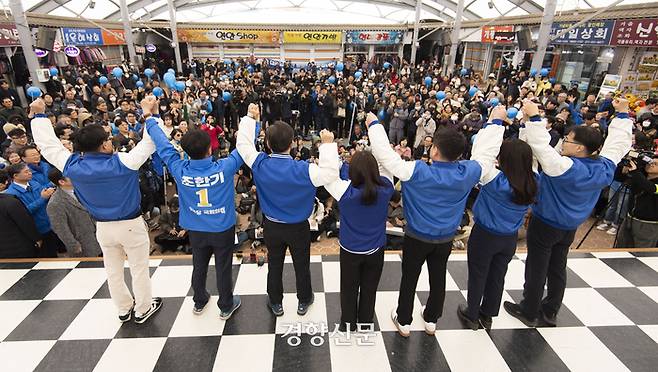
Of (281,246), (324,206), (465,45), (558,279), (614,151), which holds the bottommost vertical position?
(324,206)

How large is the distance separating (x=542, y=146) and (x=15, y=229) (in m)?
3.69

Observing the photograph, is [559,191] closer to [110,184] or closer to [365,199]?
[365,199]

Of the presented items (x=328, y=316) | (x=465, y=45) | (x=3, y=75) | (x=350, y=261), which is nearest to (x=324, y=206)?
(x=328, y=316)

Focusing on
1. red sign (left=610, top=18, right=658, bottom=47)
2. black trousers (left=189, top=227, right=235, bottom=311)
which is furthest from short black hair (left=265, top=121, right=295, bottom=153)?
red sign (left=610, top=18, right=658, bottom=47)

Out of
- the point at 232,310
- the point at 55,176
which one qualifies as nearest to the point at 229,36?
the point at 55,176

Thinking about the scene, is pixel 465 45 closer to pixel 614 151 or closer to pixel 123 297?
pixel 614 151

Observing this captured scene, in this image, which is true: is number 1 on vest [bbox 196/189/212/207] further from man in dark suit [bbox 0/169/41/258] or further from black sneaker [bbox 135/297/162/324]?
man in dark suit [bbox 0/169/41/258]

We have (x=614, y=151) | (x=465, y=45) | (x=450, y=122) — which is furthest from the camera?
(x=465, y=45)

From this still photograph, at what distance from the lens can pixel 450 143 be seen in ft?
5.84

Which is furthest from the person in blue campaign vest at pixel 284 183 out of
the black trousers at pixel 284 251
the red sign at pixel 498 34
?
the red sign at pixel 498 34

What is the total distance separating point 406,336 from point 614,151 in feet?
5.37

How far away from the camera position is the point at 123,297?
2182mm

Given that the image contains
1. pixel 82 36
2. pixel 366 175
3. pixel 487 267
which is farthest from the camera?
pixel 82 36

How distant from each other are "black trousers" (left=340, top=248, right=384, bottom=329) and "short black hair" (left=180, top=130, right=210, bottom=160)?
0.95 m
